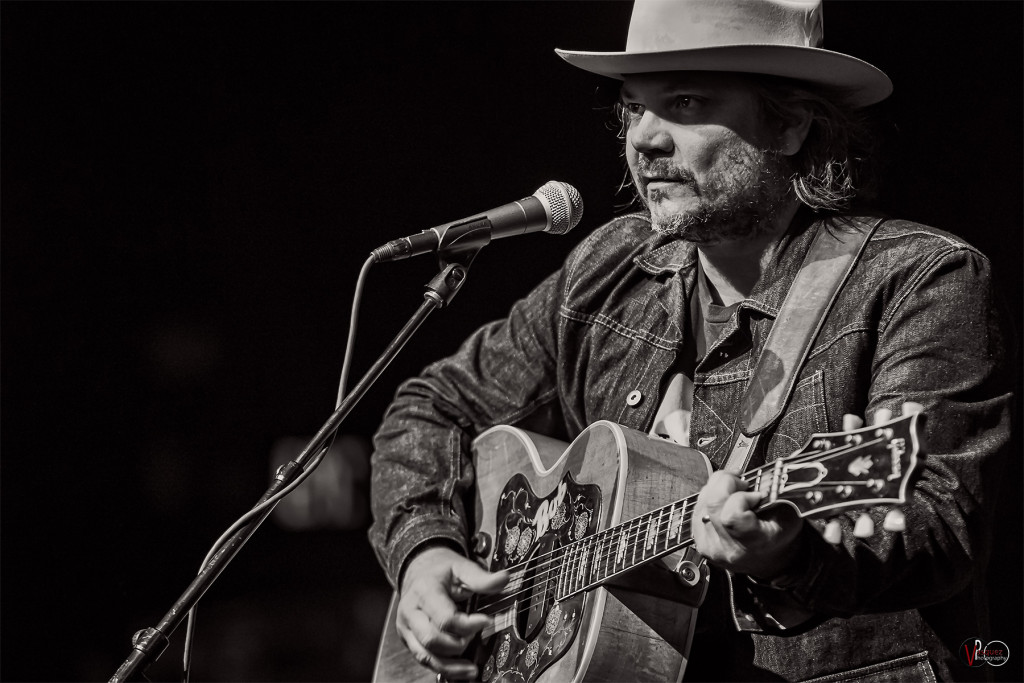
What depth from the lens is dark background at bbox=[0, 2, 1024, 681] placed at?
390cm

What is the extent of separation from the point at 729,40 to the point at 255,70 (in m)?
2.24

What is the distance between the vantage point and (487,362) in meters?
3.04

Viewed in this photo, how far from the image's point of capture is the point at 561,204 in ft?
7.50

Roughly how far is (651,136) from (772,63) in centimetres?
32

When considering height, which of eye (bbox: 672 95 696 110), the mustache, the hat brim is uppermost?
the hat brim

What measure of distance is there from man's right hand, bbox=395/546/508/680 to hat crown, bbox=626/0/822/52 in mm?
1297

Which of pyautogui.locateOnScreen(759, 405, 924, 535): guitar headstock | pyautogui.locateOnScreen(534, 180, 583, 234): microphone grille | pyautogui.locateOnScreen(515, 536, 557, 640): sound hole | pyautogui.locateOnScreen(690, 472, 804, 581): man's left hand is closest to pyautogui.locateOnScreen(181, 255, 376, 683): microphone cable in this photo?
pyautogui.locateOnScreen(534, 180, 583, 234): microphone grille

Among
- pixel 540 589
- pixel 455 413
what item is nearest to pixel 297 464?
pixel 540 589

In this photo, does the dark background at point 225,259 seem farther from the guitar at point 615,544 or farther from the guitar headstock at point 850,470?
the guitar headstock at point 850,470

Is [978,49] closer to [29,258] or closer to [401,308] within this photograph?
[401,308]

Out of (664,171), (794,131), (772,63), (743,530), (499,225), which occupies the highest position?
(772,63)

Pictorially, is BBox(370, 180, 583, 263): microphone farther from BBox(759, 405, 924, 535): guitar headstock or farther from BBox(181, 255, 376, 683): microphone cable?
BBox(759, 405, 924, 535): guitar headstock

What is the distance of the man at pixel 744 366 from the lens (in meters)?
1.85

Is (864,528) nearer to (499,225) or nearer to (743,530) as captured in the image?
(743,530)
